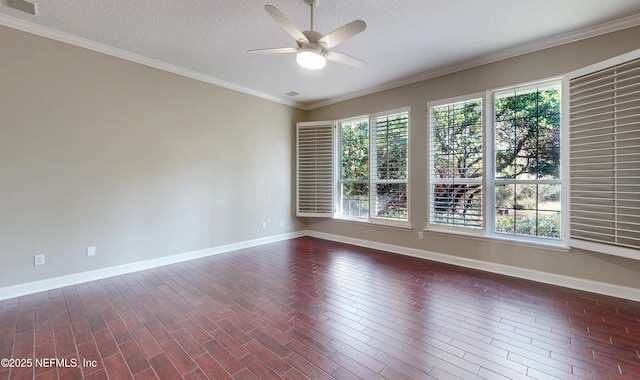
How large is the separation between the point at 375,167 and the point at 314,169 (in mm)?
1426

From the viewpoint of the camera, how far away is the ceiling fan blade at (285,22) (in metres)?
2.03

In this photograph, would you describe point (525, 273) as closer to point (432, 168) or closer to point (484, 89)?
point (432, 168)

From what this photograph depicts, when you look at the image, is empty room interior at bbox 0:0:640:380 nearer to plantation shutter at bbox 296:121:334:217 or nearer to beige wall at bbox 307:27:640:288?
beige wall at bbox 307:27:640:288

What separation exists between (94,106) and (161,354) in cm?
322

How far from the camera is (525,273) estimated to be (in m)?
3.48

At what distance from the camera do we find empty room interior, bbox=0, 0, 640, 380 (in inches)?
82.5

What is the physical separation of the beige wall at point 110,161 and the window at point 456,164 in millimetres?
3329

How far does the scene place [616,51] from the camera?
9.66ft

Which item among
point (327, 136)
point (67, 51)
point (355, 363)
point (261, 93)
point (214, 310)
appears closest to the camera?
point (355, 363)

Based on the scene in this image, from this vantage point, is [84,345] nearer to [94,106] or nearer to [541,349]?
[94,106]

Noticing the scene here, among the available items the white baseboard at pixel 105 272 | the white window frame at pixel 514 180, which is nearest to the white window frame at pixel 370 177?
the white window frame at pixel 514 180

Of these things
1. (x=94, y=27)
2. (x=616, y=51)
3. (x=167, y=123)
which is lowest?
(x=167, y=123)

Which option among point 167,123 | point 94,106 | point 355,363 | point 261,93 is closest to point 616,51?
point 355,363

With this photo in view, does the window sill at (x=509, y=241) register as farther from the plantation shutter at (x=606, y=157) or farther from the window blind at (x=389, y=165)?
the window blind at (x=389, y=165)
